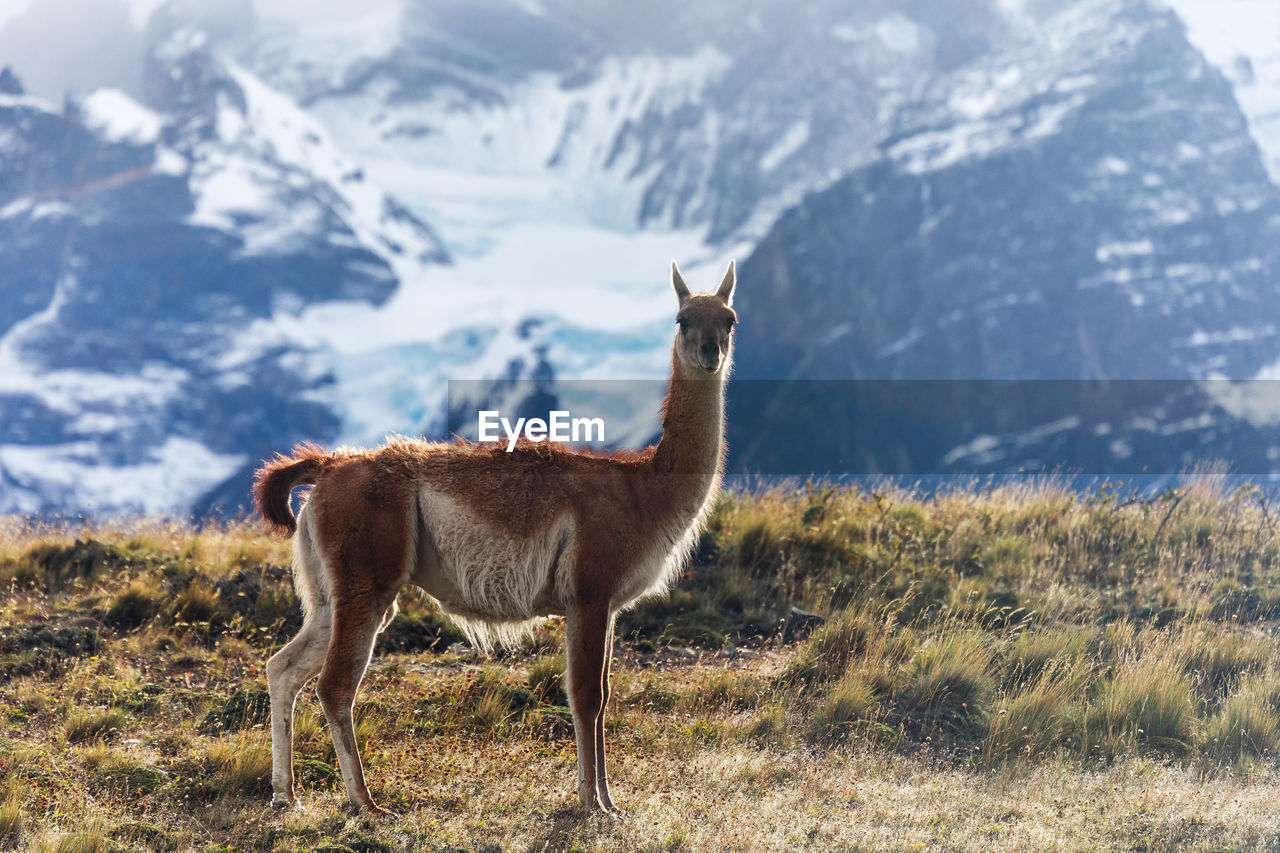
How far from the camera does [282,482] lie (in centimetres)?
618

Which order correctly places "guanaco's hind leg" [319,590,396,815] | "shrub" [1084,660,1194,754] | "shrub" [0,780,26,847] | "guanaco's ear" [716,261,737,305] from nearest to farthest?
"shrub" [0,780,26,847]
"guanaco's hind leg" [319,590,396,815]
"guanaco's ear" [716,261,737,305]
"shrub" [1084,660,1194,754]

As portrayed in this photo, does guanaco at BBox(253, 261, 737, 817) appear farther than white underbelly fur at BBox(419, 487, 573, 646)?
No

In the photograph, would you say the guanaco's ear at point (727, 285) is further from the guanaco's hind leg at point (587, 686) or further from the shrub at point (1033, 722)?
the shrub at point (1033, 722)

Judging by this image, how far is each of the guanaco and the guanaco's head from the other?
2cm

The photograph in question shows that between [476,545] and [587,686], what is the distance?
1022 mm

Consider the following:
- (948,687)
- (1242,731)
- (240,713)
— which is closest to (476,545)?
(240,713)

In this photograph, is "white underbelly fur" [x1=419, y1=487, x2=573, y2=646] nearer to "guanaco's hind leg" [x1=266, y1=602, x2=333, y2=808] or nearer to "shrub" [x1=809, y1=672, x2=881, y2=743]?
"guanaco's hind leg" [x1=266, y1=602, x2=333, y2=808]

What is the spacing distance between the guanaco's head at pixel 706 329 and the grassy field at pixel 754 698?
2.58 m

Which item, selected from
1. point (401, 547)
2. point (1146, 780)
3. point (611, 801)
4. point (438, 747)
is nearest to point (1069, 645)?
point (1146, 780)

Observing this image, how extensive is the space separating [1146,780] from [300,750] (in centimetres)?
546

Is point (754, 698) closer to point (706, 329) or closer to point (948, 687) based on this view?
point (948, 687)

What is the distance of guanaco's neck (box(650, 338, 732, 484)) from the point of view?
6.50 metres

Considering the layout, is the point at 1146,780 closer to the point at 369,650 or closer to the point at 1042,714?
the point at 1042,714

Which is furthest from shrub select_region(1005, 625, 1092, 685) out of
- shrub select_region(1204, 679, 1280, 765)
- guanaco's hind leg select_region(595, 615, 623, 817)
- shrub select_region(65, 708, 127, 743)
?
shrub select_region(65, 708, 127, 743)
